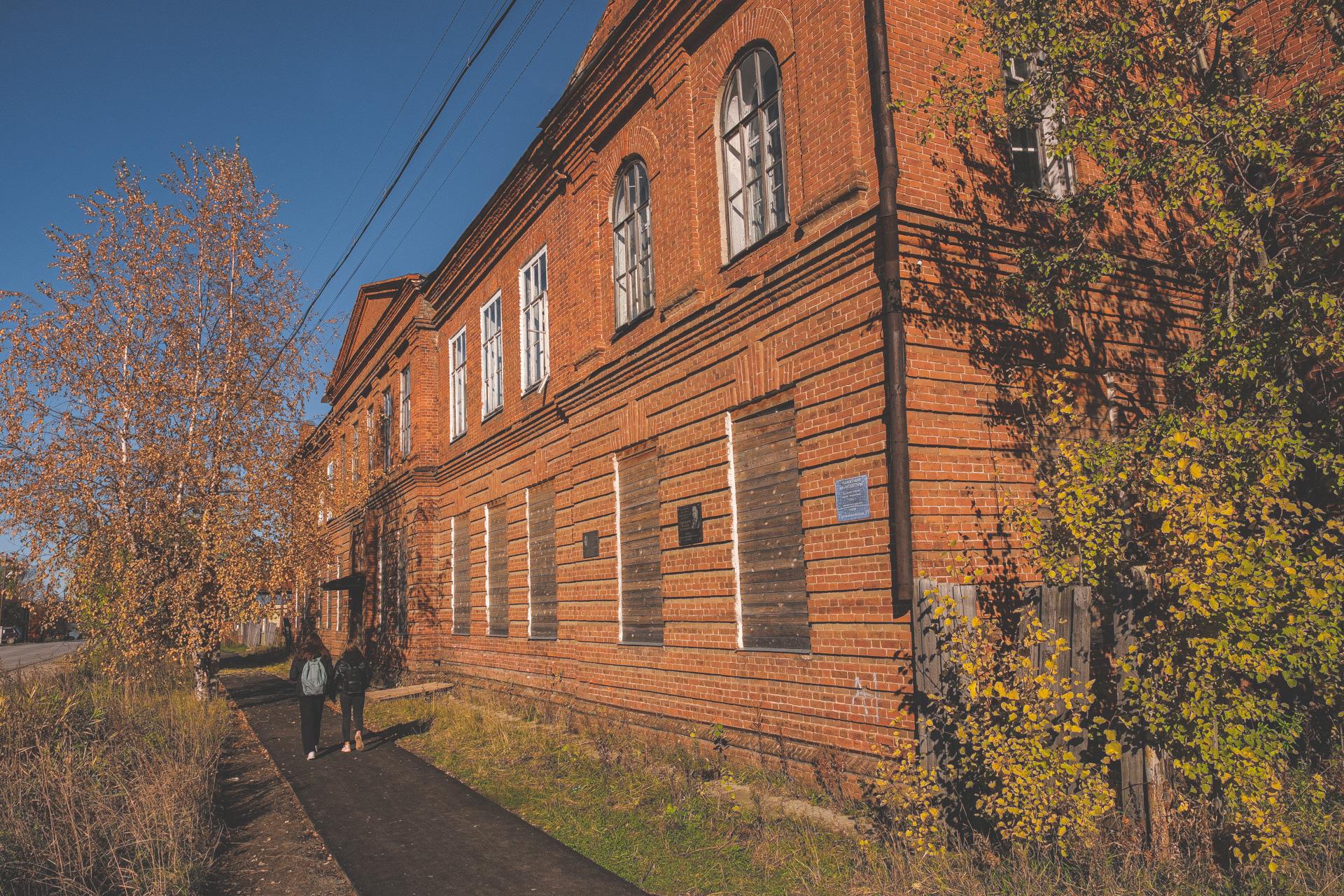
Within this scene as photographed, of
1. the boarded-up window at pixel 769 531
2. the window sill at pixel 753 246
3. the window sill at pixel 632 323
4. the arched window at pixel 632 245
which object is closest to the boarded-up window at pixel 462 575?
the window sill at pixel 632 323

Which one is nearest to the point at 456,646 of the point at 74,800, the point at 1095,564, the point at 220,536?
the point at 220,536

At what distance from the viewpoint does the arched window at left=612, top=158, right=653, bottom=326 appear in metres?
11.9

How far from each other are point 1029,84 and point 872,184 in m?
1.42

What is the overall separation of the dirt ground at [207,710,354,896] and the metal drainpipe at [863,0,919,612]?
15.9 feet

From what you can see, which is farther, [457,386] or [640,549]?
[457,386]

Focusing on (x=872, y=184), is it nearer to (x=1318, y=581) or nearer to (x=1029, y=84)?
(x=1029, y=84)

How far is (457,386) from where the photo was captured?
1991 cm

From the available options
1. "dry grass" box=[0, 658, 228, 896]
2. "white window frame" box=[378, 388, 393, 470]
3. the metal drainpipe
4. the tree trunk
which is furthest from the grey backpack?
"white window frame" box=[378, 388, 393, 470]

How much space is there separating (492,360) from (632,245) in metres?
6.35

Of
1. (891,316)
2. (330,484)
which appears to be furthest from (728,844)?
(330,484)

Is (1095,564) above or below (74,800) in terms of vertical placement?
above

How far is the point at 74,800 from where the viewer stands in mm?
6961

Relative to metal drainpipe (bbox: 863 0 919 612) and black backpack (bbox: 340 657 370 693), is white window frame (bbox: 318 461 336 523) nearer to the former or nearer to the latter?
black backpack (bbox: 340 657 370 693)

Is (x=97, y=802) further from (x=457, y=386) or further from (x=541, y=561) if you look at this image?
(x=457, y=386)
